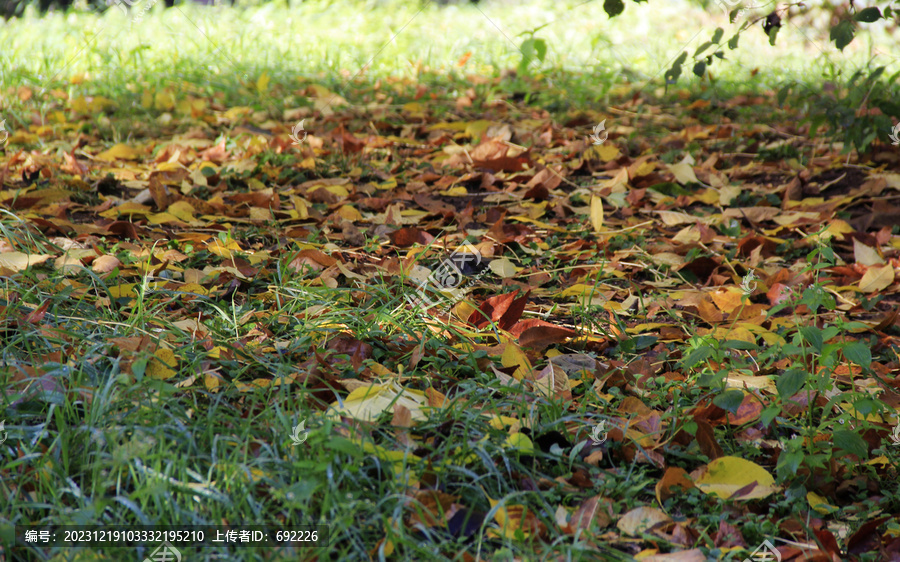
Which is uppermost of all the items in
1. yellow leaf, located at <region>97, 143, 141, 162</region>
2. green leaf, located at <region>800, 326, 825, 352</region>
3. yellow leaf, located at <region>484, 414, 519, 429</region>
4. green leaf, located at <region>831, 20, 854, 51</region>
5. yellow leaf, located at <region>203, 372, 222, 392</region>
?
green leaf, located at <region>831, 20, 854, 51</region>

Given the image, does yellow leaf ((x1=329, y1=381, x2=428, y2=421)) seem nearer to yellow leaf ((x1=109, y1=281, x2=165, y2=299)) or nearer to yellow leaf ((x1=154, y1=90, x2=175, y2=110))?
yellow leaf ((x1=109, y1=281, x2=165, y2=299))

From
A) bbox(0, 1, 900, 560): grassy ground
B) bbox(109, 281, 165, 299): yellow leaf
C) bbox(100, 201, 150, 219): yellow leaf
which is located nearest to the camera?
bbox(0, 1, 900, 560): grassy ground

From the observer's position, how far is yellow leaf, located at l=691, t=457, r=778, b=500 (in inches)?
53.8

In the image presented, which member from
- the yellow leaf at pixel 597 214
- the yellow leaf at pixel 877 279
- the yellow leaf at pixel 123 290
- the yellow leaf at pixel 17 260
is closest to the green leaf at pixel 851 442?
the yellow leaf at pixel 877 279

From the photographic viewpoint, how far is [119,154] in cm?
328

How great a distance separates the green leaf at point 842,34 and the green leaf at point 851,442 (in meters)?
1.75

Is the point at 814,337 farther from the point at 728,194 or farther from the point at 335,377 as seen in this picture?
the point at 728,194

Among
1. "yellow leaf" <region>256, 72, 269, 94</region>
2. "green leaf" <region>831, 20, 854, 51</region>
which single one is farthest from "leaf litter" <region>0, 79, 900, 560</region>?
"green leaf" <region>831, 20, 854, 51</region>

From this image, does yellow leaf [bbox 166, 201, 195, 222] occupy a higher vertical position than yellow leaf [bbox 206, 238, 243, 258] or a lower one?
higher

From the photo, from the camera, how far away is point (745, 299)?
197 cm

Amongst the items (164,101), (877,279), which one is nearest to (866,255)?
(877,279)

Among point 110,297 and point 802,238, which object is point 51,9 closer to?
point 110,297

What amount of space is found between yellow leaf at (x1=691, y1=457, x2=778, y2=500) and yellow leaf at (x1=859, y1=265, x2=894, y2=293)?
1.14 m

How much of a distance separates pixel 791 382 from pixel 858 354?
14 cm
